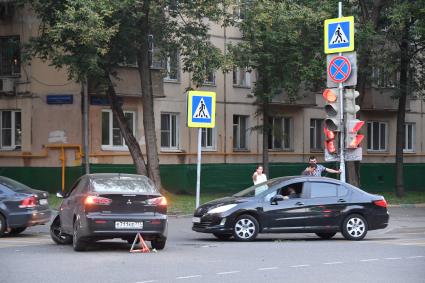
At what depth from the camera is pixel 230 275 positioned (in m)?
11.5

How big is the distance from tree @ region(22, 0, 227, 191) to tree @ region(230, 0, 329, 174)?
1.48 metres

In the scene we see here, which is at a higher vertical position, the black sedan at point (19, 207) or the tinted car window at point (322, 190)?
the tinted car window at point (322, 190)

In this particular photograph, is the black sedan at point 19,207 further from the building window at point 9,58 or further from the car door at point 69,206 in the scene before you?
the building window at point 9,58

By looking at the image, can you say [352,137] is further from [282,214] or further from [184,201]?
[184,201]

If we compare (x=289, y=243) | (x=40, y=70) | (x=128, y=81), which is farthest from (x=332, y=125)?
(x=40, y=70)

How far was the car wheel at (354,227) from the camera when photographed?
17703 millimetres

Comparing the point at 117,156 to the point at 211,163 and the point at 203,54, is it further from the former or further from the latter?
the point at 203,54

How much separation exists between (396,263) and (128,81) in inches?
821

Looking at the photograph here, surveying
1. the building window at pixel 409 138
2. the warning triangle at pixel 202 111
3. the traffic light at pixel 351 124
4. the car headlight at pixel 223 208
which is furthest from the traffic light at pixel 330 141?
the building window at pixel 409 138

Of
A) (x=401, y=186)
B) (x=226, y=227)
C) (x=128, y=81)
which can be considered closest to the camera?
(x=226, y=227)

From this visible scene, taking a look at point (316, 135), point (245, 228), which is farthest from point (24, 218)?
point (316, 135)

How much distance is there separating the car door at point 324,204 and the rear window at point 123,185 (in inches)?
160

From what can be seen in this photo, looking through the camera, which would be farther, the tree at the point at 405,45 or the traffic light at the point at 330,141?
the tree at the point at 405,45

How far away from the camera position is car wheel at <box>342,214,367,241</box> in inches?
697
